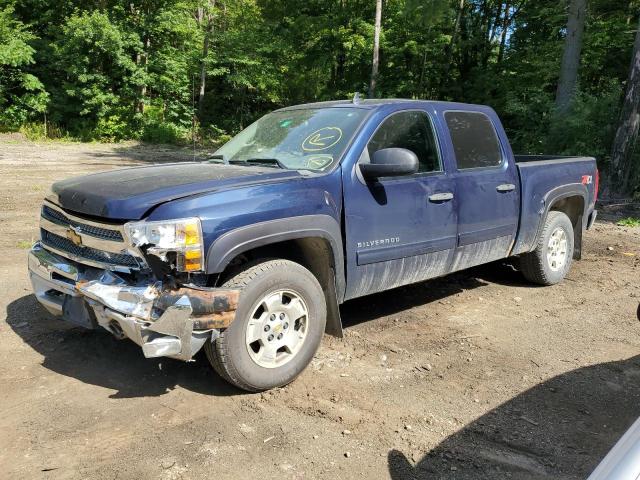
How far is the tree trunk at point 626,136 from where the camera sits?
12516mm

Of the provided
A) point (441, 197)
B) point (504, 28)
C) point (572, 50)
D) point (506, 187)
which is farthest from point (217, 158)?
point (504, 28)

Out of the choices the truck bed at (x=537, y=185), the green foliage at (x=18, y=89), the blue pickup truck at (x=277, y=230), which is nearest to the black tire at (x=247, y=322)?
the blue pickup truck at (x=277, y=230)

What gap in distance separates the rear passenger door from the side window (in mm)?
266

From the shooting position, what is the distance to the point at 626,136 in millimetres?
12836

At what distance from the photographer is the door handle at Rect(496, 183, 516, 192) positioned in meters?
5.08

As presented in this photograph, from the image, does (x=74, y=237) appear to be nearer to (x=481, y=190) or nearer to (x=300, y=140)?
(x=300, y=140)

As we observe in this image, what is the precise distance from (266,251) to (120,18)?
28107 millimetres

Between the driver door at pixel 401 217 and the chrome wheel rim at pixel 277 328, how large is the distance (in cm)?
53

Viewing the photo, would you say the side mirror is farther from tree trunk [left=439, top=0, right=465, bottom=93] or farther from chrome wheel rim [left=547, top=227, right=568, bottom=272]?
tree trunk [left=439, top=0, right=465, bottom=93]

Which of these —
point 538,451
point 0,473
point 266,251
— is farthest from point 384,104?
point 0,473

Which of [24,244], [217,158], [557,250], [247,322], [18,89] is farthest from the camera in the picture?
[18,89]

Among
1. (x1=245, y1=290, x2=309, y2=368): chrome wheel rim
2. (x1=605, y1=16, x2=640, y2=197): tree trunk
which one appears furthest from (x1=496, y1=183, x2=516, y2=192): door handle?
(x1=605, y1=16, x2=640, y2=197): tree trunk

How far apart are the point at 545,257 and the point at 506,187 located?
1274 millimetres

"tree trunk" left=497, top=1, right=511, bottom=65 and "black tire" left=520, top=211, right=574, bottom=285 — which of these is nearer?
"black tire" left=520, top=211, right=574, bottom=285
